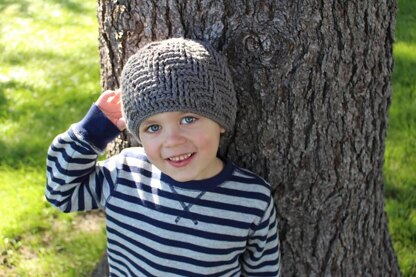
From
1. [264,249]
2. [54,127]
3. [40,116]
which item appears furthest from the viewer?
[40,116]

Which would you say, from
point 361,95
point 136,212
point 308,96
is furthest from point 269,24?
point 136,212

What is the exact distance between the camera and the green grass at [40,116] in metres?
3.35

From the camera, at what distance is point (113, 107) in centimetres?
209

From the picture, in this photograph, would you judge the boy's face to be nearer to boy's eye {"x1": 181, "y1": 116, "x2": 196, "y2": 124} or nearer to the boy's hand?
boy's eye {"x1": 181, "y1": 116, "x2": 196, "y2": 124}

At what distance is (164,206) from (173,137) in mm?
283

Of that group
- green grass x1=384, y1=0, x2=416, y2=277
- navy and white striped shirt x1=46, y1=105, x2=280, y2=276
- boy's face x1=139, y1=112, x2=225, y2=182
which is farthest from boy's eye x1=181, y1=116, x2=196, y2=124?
green grass x1=384, y1=0, x2=416, y2=277

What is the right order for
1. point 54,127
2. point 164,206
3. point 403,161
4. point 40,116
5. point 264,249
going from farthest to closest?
point 40,116 < point 54,127 < point 403,161 < point 264,249 < point 164,206

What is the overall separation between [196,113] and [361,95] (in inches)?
24.9

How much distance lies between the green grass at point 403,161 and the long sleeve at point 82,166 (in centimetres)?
164

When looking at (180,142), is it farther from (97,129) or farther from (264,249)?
(264,249)

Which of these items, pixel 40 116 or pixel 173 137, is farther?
pixel 40 116

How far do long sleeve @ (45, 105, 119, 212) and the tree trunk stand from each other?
25 cm

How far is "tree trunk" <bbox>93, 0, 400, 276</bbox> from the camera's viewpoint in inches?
78.1

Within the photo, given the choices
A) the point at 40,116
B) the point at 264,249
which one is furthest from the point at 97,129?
the point at 40,116
